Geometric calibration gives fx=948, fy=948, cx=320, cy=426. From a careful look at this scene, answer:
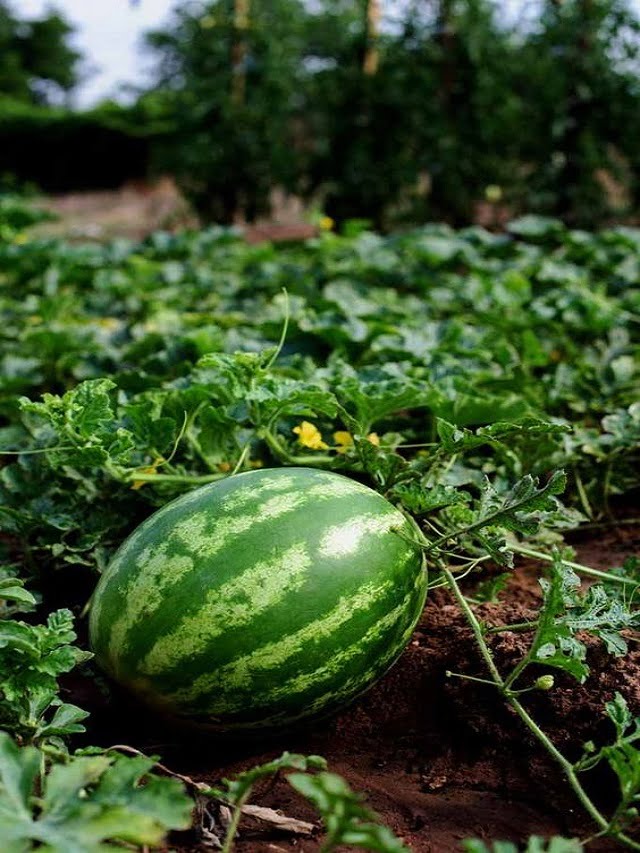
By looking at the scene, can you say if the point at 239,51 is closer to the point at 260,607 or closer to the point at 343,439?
the point at 343,439

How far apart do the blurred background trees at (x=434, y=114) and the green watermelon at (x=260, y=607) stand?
7.34 m

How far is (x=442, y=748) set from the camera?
72.5 inches

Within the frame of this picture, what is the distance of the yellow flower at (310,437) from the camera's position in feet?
7.45

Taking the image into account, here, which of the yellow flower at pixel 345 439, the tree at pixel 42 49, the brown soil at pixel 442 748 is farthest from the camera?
the tree at pixel 42 49

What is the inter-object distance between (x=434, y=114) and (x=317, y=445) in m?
7.14

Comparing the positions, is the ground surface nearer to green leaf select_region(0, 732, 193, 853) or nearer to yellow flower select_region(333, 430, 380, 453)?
yellow flower select_region(333, 430, 380, 453)

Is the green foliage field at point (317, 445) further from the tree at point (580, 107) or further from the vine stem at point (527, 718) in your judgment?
the tree at point (580, 107)

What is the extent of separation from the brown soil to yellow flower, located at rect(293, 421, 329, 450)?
48cm

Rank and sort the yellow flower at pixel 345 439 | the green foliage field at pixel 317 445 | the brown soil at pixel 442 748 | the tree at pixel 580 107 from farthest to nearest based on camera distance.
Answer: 1. the tree at pixel 580 107
2. the yellow flower at pixel 345 439
3. the brown soil at pixel 442 748
4. the green foliage field at pixel 317 445

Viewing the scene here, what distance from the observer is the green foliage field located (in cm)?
147

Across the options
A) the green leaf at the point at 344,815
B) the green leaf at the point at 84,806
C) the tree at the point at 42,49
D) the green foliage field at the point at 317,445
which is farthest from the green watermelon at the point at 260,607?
the tree at the point at 42,49

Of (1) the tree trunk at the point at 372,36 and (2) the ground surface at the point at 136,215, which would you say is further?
(2) the ground surface at the point at 136,215

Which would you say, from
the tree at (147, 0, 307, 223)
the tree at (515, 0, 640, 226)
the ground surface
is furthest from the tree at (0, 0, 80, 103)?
the tree at (515, 0, 640, 226)

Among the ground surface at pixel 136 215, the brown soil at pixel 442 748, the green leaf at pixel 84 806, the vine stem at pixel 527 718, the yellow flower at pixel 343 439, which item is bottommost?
the ground surface at pixel 136 215
